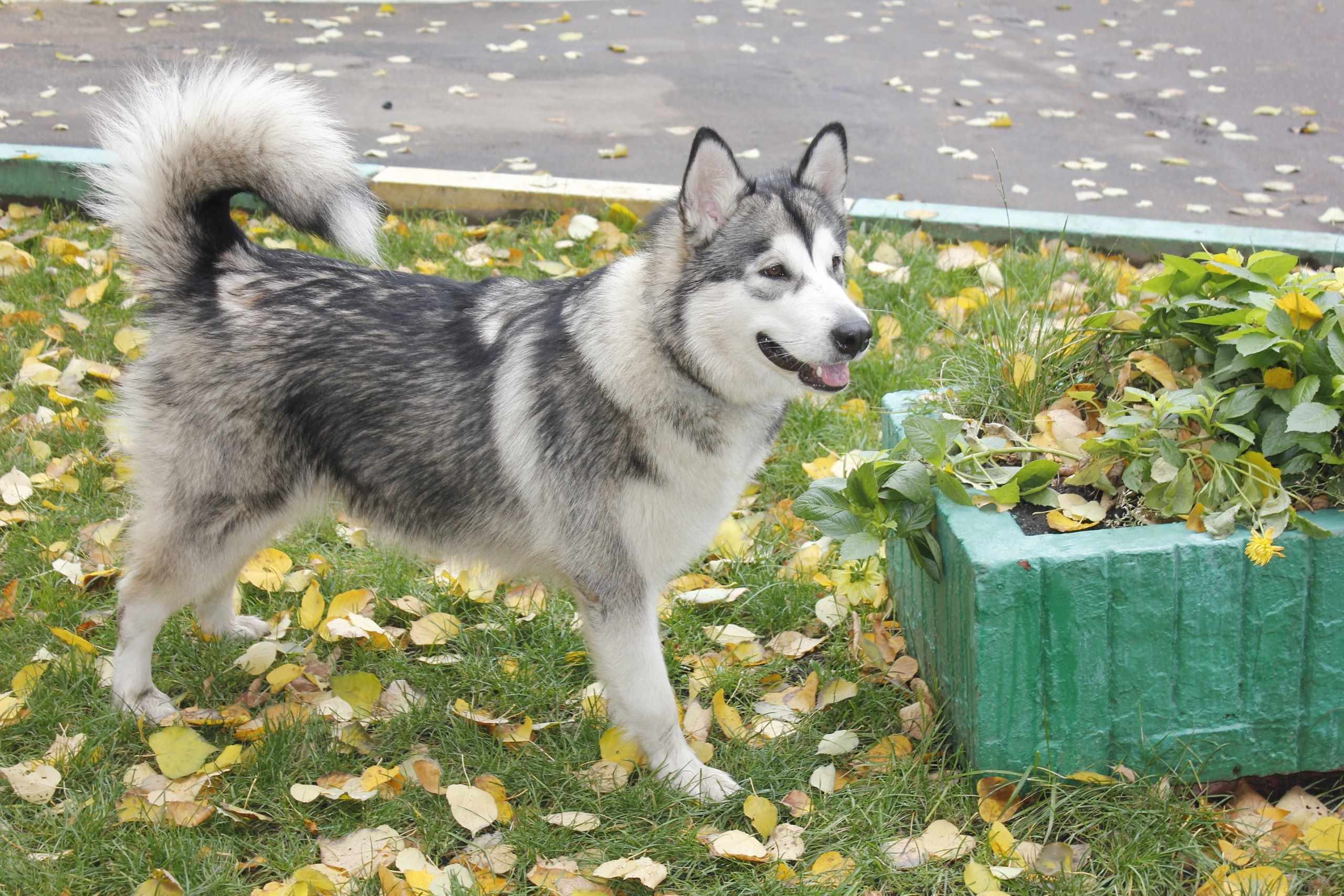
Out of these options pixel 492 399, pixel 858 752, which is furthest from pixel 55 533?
pixel 858 752

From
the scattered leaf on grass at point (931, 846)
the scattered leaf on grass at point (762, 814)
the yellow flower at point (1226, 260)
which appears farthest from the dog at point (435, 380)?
the yellow flower at point (1226, 260)

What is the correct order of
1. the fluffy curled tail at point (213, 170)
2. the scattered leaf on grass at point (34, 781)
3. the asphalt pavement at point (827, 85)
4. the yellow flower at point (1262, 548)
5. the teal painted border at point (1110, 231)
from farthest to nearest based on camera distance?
1. the asphalt pavement at point (827, 85)
2. the teal painted border at point (1110, 231)
3. the fluffy curled tail at point (213, 170)
4. the scattered leaf on grass at point (34, 781)
5. the yellow flower at point (1262, 548)

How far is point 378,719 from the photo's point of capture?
3.21 meters

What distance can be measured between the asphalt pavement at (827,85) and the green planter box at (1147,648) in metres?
3.35

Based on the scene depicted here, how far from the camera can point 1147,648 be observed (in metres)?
2.65

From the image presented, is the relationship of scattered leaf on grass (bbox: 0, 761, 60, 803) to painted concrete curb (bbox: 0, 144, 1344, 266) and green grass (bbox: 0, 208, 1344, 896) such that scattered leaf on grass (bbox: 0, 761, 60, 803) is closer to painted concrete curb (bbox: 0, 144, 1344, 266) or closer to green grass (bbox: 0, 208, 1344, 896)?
green grass (bbox: 0, 208, 1344, 896)

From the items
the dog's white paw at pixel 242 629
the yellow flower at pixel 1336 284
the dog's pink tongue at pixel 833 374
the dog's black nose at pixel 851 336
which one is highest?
the dog's black nose at pixel 851 336

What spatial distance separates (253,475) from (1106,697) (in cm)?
210

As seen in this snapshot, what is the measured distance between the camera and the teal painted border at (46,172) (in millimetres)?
6098

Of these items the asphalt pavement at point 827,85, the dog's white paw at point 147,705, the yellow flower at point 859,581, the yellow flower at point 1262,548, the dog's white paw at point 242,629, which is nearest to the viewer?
the yellow flower at point 1262,548

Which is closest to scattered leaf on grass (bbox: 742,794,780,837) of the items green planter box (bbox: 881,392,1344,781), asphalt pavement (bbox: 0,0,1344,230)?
green planter box (bbox: 881,392,1344,781)

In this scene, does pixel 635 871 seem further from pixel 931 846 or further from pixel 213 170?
pixel 213 170

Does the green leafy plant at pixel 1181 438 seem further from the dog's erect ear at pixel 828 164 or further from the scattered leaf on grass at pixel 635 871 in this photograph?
the scattered leaf on grass at pixel 635 871

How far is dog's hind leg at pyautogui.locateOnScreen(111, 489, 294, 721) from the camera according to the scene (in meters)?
3.04
